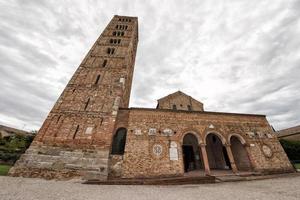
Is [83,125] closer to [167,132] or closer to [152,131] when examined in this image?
[152,131]

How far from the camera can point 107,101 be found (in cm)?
1435

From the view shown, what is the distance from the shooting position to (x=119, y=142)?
13273mm

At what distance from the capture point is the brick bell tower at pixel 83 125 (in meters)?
10.3

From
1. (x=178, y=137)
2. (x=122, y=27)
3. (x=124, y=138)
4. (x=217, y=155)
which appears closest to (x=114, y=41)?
(x=122, y=27)

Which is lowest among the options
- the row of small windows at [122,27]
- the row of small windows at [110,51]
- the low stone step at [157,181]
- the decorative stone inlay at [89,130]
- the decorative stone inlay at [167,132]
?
the low stone step at [157,181]

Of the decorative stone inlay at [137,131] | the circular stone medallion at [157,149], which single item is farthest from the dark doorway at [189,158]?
the decorative stone inlay at [137,131]

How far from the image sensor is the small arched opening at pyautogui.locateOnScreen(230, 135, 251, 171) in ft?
44.6

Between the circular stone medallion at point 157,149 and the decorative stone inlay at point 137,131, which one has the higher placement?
the decorative stone inlay at point 137,131

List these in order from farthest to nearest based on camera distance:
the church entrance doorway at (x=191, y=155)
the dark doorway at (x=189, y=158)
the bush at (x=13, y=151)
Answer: the church entrance doorway at (x=191, y=155) < the dark doorway at (x=189, y=158) < the bush at (x=13, y=151)

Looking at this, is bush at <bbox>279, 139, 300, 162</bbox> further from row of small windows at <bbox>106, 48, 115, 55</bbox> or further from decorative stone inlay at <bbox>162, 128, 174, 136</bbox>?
row of small windows at <bbox>106, 48, 115, 55</bbox>

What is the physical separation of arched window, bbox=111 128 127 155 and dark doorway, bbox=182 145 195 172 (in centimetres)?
728

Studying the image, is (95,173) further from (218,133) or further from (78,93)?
(218,133)

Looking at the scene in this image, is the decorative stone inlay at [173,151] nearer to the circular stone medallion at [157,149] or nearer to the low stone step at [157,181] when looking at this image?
the circular stone medallion at [157,149]

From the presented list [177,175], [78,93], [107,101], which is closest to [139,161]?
[177,175]
